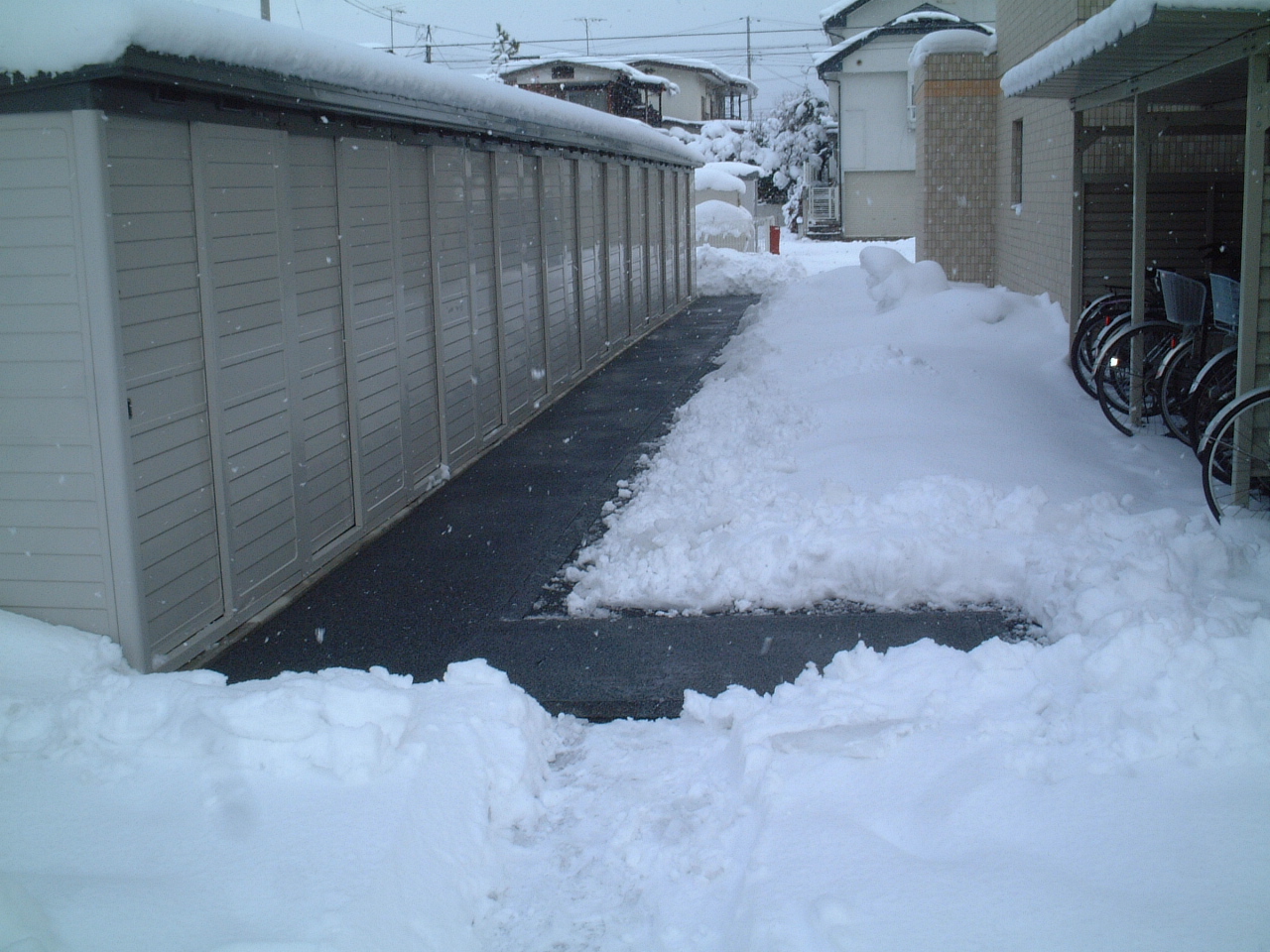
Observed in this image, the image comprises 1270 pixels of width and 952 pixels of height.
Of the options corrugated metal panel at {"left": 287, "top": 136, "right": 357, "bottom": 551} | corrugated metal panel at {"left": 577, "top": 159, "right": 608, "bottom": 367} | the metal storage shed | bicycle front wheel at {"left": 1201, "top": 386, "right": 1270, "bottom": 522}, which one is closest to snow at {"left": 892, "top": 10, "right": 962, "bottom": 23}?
corrugated metal panel at {"left": 577, "top": 159, "right": 608, "bottom": 367}

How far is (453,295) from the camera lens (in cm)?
948

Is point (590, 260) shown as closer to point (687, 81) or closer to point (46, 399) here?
point (46, 399)

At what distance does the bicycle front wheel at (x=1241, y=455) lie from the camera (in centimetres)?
639

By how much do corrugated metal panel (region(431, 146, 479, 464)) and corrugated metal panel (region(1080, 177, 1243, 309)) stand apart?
18.7 feet

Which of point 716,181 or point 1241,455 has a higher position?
point 716,181

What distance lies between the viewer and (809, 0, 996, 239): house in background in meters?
41.6

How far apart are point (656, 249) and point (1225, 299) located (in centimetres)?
1419

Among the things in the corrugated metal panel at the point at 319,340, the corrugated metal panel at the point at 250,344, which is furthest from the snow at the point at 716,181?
the corrugated metal panel at the point at 250,344

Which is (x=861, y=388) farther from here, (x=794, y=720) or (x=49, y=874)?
(x=49, y=874)

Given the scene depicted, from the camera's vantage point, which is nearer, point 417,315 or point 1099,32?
point 1099,32

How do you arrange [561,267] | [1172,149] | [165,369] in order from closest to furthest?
[165,369]
[1172,149]
[561,267]

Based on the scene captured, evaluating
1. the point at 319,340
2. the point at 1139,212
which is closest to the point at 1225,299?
the point at 1139,212

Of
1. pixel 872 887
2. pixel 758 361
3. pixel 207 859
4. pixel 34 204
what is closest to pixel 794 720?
pixel 872 887

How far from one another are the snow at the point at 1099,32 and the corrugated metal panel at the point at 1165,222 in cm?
216
